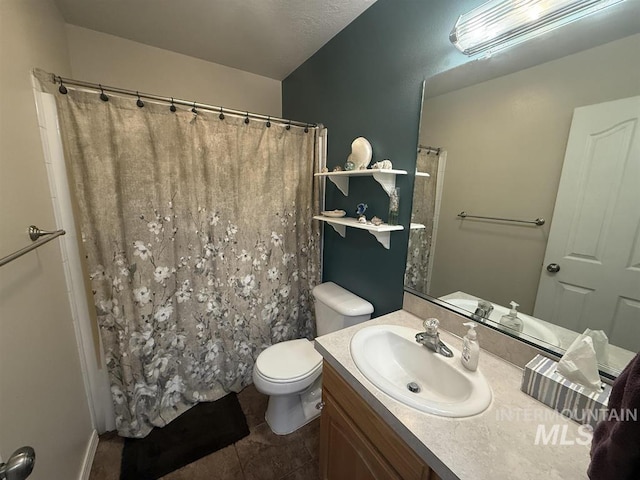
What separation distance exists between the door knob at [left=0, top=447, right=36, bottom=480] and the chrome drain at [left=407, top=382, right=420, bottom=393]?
3.47 feet

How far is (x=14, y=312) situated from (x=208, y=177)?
3.24ft

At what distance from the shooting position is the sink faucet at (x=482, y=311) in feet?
3.41

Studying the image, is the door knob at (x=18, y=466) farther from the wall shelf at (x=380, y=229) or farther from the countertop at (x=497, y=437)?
the wall shelf at (x=380, y=229)

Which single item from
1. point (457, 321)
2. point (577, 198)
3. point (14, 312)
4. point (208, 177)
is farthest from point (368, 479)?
point (208, 177)

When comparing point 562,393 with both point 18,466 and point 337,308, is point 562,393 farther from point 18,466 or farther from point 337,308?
point 18,466

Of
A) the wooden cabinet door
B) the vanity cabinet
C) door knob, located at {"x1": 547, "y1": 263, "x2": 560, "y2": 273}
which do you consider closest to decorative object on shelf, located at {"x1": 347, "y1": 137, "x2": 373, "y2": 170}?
door knob, located at {"x1": 547, "y1": 263, "x2": 560, "y2": 273}

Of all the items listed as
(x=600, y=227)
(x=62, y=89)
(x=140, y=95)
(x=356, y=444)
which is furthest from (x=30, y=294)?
(x=600, y=227)

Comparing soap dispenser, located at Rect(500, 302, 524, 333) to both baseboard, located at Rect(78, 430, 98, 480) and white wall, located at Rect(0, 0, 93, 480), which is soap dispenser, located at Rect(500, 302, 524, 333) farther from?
baseboard, located at Rect(78, 430, 98, 480)

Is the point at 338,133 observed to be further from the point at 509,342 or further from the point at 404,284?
the point at 509,342

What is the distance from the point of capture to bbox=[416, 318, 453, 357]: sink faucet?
0.98 metres

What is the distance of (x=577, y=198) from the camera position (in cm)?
81

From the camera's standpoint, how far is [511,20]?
2.79 ft

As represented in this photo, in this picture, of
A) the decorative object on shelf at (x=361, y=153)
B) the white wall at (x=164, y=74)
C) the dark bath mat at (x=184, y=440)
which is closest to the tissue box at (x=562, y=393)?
the decorative object on shelf at (x=361, y=153)

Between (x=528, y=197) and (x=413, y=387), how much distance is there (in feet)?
2.71
